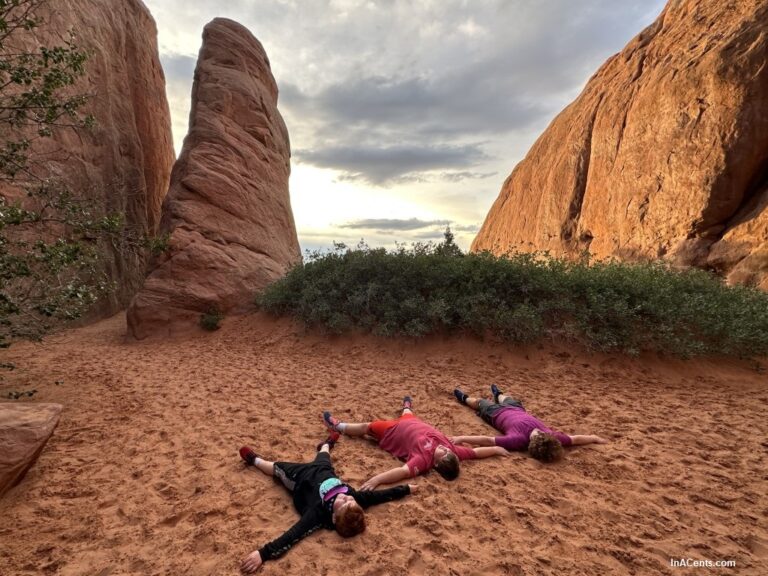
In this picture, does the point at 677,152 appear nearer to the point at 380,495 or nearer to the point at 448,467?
the point at 448,467

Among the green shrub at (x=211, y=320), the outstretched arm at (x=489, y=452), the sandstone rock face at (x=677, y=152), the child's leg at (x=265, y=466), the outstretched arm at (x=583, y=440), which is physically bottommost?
the child's leg at (x=265, y=466)

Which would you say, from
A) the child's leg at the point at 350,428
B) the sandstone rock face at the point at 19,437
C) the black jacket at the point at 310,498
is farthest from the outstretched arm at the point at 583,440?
the sandstone rock face at the point at 19,437

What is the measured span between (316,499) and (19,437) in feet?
9.09

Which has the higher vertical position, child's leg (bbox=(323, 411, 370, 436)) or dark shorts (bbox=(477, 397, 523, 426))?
dark shorts (bbox=(477, 397, 523, 426))

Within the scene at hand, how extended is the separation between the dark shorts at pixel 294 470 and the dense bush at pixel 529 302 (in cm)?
496

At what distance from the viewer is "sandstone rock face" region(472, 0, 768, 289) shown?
36.2ft

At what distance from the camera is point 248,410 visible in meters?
5.30

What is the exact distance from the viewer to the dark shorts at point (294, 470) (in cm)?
340

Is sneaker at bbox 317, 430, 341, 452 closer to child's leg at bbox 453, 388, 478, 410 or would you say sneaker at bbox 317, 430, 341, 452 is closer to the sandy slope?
the sandy slope

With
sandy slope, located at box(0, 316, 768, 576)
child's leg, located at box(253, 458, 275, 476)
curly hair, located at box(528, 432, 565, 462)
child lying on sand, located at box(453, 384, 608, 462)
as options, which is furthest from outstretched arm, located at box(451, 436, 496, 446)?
child's leg, located at box(253, 458, 275, 476)

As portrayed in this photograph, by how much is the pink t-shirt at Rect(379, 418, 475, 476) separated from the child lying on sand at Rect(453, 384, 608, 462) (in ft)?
0.89

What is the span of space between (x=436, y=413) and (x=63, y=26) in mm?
15591

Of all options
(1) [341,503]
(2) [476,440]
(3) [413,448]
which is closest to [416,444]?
(3) [413,448]

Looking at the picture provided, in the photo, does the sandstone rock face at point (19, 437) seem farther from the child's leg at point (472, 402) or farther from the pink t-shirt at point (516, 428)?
the child's leg at point (472, 402)
